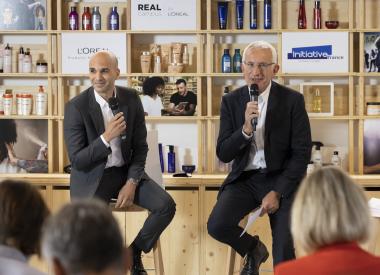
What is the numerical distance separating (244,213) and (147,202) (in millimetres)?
603

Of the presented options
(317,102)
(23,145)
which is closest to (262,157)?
(317,102)

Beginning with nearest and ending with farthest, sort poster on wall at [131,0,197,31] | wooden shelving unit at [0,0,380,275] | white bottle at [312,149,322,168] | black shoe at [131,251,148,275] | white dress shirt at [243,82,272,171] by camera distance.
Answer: white dress shirt at [243,82,272,171] → black shoe at [131,251,148,275] → wooden shelving unit at [0,0,380,275] → white bottle at [312,149,322,168] → poster on wall at [131,0,197,31]

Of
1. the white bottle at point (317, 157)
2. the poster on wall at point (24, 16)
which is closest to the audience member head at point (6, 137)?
the poster on wall at point (24, 16)

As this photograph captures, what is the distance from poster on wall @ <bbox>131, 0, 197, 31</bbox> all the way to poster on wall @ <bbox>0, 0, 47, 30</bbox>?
0.71 m

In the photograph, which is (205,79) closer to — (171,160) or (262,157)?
(171,160)

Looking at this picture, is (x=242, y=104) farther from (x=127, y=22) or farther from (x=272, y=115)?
(x=127, y=22)

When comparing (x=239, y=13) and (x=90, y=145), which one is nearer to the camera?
(x=90, y=145)

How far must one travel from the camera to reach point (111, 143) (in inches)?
186

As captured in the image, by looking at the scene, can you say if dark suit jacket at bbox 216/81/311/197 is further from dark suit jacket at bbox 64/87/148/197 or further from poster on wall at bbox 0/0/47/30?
poster on wall at bbox 0/0/47/30

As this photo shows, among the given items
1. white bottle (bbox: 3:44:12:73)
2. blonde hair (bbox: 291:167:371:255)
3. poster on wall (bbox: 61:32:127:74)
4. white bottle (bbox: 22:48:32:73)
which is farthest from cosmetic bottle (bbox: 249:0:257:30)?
blonde hair (bbox: 291:167:371:255)

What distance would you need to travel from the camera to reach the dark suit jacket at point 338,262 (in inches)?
80.2

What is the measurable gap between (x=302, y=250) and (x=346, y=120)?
393 centimetres

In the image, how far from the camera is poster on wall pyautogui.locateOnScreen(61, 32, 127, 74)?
5.89m

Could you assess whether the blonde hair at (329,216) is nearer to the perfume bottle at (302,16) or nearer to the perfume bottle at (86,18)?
the perfume bottle at (302,16)
